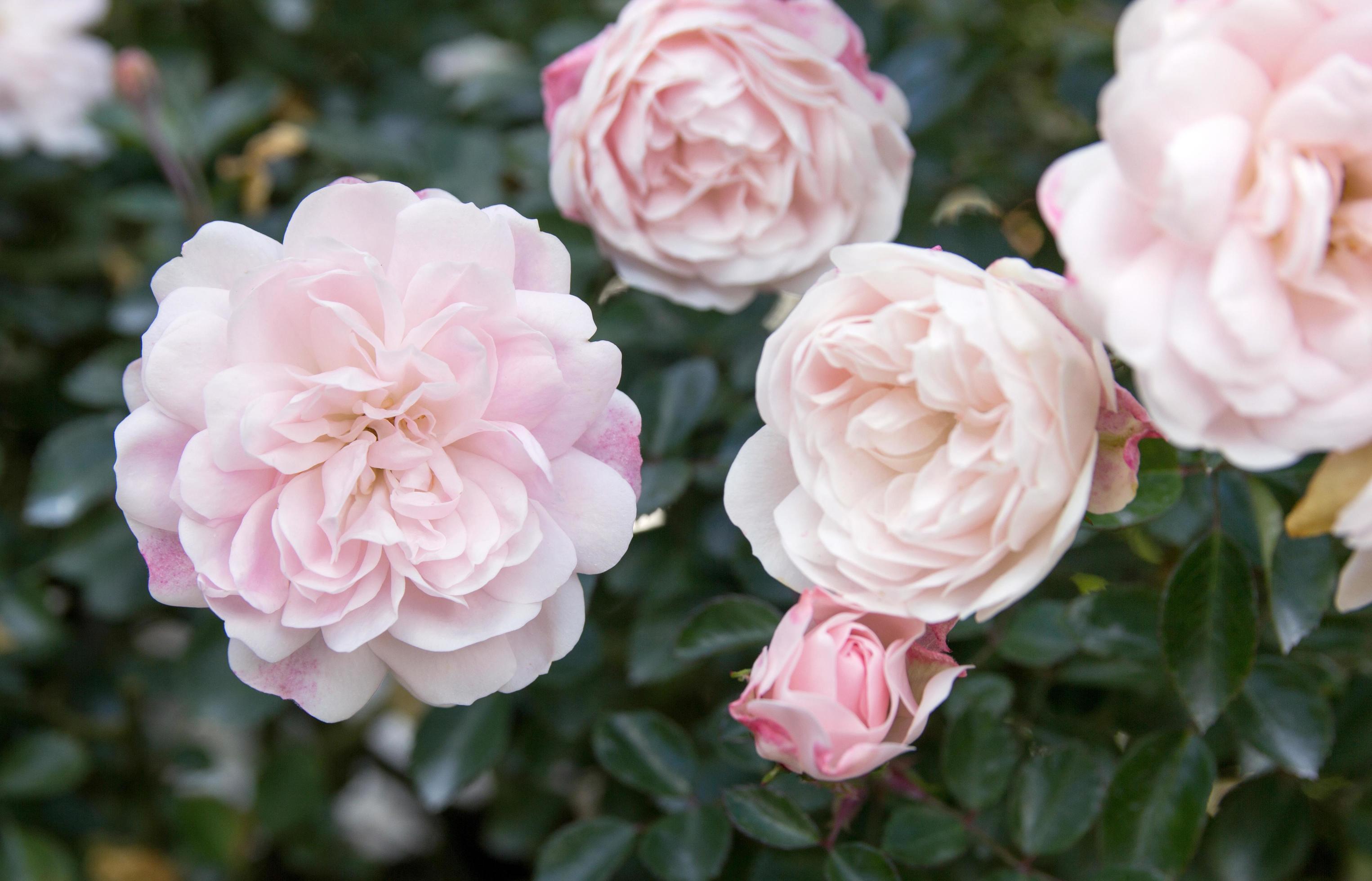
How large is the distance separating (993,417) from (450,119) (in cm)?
86

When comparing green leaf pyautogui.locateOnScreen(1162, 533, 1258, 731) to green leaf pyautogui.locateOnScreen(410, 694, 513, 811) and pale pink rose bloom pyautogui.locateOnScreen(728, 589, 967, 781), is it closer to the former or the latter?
pale pink rose bloom pyautogui.locateOnScreen(728, 589, 967, 781)

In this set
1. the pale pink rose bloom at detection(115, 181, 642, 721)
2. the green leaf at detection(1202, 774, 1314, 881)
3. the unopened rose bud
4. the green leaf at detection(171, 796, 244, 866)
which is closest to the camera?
the pale pink rose bloom at detection(115, 181, 642, 721)

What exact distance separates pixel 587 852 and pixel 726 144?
1.62ft

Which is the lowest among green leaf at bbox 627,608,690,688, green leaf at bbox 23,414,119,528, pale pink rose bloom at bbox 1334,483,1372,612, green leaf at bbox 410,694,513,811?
green leaf at bbox 410,694,513,811

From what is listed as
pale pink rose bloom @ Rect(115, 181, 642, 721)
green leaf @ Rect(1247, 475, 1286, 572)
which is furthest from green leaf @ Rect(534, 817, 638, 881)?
green leaf @ Rect(1247, 475, 1286, 572)

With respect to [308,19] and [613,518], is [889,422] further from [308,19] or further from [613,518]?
[308,19]

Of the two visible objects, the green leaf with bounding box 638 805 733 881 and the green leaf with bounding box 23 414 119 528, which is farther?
the green leaf with bounding box 23 414 119 528

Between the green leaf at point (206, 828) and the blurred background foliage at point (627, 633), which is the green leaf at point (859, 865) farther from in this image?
the green leaf at point (206, 828)

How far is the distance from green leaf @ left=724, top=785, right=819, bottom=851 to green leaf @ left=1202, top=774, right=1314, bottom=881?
1.15 ft

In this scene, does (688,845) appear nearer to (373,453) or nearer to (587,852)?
(587,852)

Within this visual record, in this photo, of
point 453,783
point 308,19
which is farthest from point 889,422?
point 308,19

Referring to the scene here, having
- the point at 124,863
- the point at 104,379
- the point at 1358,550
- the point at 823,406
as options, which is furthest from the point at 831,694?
the point at 124,863

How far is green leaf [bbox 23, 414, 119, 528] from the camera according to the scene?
0.91 meters

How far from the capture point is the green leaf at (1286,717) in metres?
0.64
